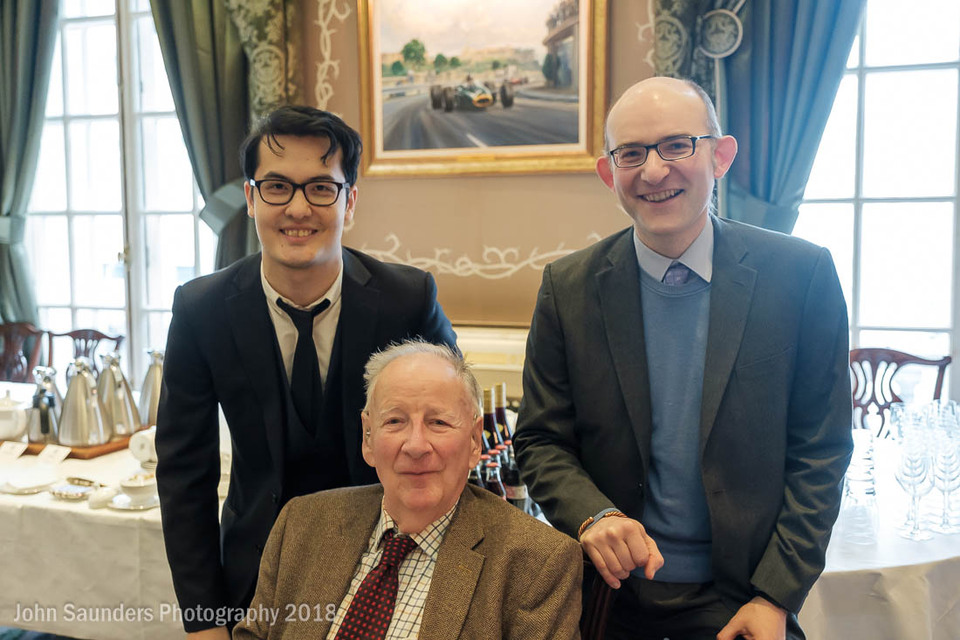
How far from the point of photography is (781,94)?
340 centimetres

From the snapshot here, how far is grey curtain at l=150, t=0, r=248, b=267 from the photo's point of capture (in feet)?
13.6

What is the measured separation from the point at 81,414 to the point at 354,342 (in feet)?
4.84

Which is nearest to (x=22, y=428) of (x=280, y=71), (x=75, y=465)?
(x=75, y=465)

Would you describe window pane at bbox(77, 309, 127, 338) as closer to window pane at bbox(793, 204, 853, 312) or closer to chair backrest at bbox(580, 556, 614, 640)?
window pane at bbox(793, 204, 853, 312)

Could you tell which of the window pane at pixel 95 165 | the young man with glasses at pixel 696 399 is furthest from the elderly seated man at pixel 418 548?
the window pane at pixel 95 165

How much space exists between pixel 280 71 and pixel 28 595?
280cm

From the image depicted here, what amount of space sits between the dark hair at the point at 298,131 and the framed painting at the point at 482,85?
7.68 ft

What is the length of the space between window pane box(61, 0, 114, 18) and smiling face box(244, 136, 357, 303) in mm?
4057

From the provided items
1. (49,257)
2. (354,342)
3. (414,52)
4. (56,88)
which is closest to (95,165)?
(56,88)

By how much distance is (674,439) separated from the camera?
4.67ft

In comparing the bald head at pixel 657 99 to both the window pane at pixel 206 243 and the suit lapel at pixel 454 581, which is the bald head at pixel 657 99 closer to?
the suit lapel at pixel 454 581

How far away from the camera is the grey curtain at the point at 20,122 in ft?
15.2

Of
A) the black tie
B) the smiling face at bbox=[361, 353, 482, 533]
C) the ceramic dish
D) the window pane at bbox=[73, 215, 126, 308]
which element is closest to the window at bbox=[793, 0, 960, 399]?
the smiling face at bbox=[361, 353, 482, 533]

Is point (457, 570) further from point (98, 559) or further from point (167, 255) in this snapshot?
point (167, 255)
